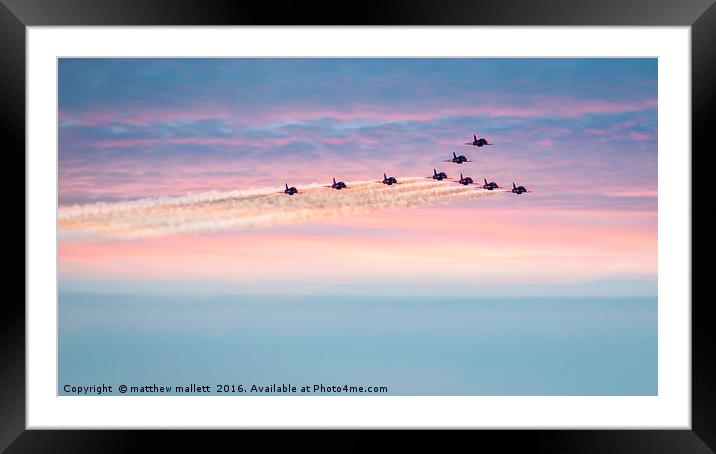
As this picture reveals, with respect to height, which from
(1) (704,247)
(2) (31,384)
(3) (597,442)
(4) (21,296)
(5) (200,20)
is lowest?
(3) (597,442)

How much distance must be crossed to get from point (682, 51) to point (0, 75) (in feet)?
20.9

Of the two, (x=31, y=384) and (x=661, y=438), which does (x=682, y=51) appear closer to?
(x=661, y=438)

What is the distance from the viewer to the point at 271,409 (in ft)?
26.1

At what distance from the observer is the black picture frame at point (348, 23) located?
713 centimetres

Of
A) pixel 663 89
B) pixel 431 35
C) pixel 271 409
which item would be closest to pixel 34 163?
pixel 271 409

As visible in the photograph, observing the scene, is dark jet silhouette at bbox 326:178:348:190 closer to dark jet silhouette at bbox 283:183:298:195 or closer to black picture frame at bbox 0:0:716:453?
dark jet silhouette at bbox 283:183:298:195

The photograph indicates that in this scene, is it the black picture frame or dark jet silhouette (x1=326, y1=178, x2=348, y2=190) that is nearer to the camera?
the black picture frame

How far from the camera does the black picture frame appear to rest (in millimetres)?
7133

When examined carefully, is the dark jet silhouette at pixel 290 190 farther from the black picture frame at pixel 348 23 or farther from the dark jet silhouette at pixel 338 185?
the black picture frame at pixel 348 23

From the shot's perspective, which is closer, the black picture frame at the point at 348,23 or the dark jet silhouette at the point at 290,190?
the black picture frame at the point at 348,23

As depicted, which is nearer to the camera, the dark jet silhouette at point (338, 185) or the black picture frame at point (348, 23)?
the black picture frame at point (348, 23)

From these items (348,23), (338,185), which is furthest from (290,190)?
(348,23)

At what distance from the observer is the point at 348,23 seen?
23.6 feet

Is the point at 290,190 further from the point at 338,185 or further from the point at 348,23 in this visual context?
the point at 348,23
